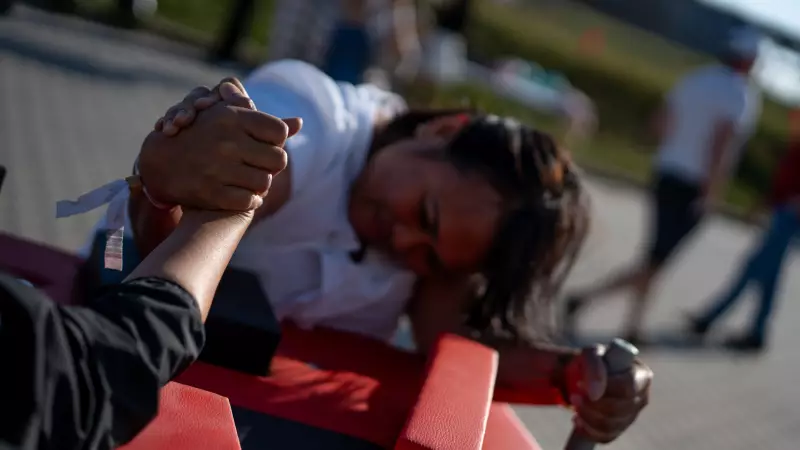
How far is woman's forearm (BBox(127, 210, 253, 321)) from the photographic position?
913 millimetres

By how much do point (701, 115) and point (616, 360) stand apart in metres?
3.09

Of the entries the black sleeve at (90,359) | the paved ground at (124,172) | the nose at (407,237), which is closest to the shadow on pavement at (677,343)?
the paved ground at (124,172)

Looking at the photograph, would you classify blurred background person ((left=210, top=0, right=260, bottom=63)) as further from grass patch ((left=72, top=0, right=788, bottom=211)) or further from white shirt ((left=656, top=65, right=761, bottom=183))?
white shirt ((left=656, top=65, right=761, bottom=183))

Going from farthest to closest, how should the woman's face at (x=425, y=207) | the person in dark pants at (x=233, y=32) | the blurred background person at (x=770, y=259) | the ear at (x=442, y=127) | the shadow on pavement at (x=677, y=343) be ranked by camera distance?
the person in dark pants at (x=233, y=32)
the blurred background person at (x=770, y=259)
the shadow on pavement at (x=677, y=343)
the ear at (x=442, y=127)
the woman's face at (x=425, y=207)

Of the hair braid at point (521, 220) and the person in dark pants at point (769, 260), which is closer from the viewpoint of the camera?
the hair braid at point (521, 220)

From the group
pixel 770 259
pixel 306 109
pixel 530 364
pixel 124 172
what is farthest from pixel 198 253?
pixel 770 259

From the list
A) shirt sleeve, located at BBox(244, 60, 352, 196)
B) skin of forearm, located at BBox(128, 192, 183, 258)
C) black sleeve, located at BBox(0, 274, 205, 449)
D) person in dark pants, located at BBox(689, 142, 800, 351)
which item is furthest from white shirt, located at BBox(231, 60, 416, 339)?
person in dark pants, located at BBox(689, 142, 800, 351)

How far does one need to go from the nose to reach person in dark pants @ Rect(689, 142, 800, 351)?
3.82m

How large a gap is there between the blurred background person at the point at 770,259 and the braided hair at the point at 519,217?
3.53 metres

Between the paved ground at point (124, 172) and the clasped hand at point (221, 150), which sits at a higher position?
the clasped hand at point (221, 150)

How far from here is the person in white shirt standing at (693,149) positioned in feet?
14.2

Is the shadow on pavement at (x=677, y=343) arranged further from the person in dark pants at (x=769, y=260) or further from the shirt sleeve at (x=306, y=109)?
the shirt sleeve at (x=306, y=109)

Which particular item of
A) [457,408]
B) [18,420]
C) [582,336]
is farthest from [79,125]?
[18,420]

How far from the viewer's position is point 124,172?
→ 8.25 feet
